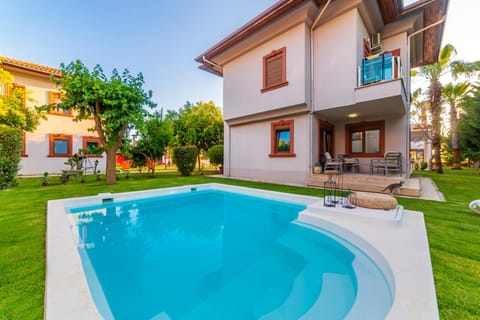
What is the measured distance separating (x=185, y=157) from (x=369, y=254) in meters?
12.9

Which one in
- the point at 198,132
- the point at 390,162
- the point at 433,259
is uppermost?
the point at 198,132

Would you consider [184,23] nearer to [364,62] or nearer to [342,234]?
[364,62]

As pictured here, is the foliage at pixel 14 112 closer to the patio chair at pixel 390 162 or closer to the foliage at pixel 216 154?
the foliage at pixel 216 154

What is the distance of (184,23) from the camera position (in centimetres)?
1284

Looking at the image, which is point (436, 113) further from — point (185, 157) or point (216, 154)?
point (185, 157)

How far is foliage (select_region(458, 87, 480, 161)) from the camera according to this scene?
13948mm

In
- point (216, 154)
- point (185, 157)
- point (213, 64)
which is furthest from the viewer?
point (216, 154)

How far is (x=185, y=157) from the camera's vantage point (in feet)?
47.7

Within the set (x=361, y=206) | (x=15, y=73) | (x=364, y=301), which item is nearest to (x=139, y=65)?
(x=15, y=73)

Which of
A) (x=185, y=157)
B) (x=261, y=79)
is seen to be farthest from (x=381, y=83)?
(x=185, y=157)

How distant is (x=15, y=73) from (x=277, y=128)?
17622mm

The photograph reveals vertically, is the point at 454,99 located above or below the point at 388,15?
below

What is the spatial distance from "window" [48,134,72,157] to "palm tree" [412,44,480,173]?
95.1ft

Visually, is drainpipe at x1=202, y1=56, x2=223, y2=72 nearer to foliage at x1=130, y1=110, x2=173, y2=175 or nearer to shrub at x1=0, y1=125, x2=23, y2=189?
foliage at x1=130, y1=110, x2=173, y2=175
